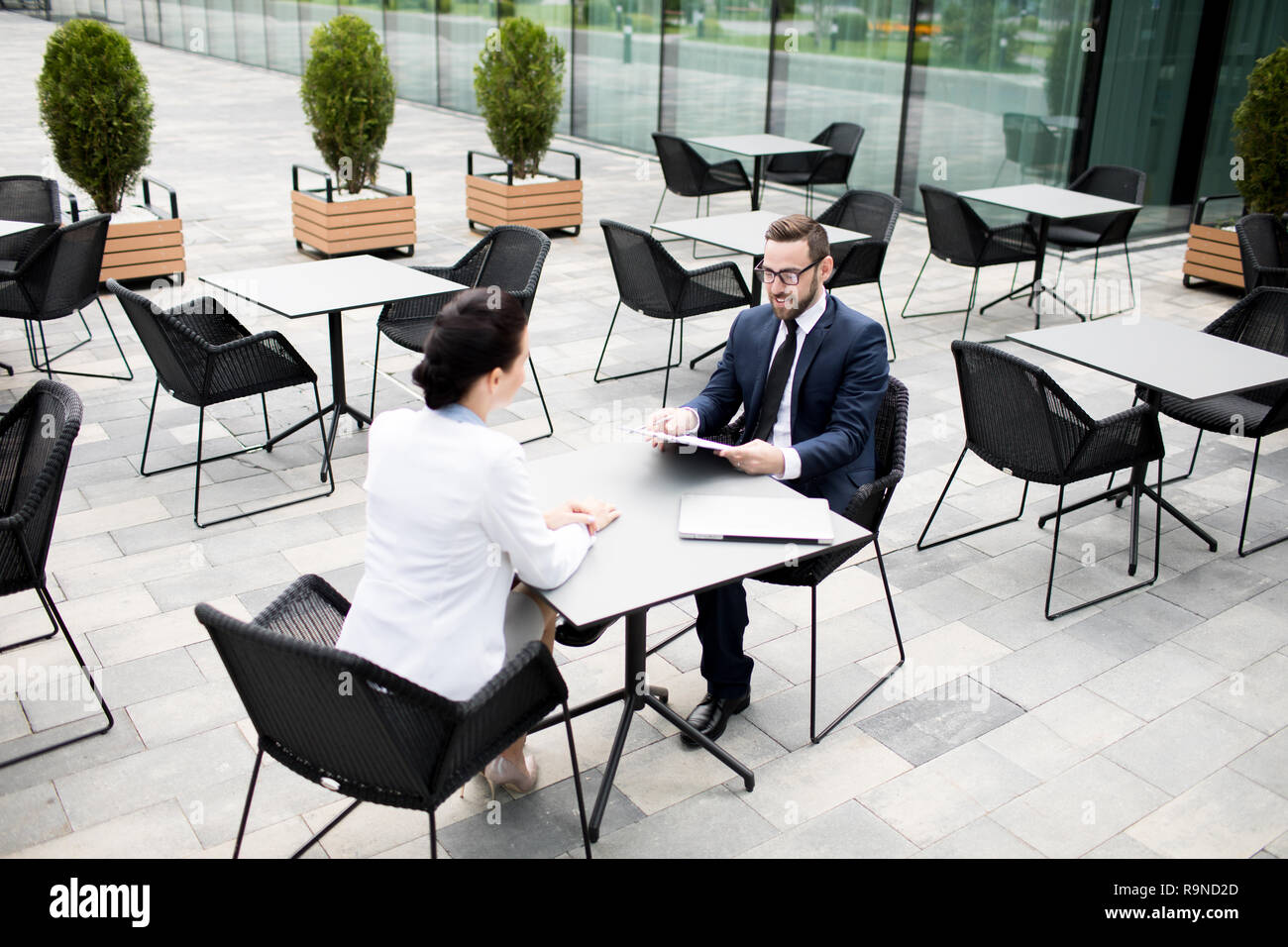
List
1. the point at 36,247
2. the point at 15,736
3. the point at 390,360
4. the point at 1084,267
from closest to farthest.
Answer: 1. the point at 15,736
2. the point at 36,247
3. the point at 390,360
4. the point at 1084,267

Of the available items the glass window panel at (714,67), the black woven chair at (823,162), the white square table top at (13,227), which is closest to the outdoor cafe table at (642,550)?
the white square table top at (13,227)

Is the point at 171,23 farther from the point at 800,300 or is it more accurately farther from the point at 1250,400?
the point at 800,300

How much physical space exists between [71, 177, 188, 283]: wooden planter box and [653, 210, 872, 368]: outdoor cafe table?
11.3ft

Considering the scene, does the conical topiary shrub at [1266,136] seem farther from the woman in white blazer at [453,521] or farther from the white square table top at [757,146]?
the woman in white blazer at [453,521]

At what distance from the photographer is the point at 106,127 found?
7410mm

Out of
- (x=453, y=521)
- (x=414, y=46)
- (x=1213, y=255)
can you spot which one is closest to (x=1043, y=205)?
(x=1213, y=255)

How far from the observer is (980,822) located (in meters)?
3.10

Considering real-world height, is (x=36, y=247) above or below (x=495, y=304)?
below

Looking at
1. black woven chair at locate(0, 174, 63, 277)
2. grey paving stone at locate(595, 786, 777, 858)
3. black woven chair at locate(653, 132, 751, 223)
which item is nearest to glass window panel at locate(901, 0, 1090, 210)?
black woven chair at locate(653, 132, 751, 223)

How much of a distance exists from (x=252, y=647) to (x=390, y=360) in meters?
4.48

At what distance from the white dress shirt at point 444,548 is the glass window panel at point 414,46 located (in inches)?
588

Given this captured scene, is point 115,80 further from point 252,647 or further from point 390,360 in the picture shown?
point 252,647
